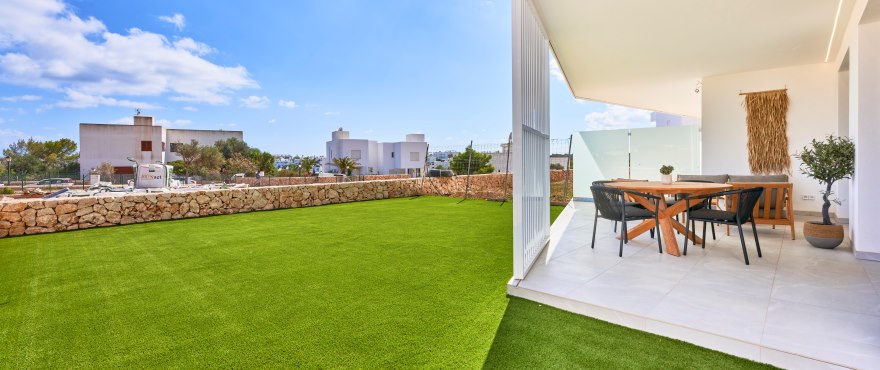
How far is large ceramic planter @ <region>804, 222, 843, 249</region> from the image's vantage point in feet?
12.7

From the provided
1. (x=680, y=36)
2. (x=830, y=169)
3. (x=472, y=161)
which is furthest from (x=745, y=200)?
(x=472, y=161)

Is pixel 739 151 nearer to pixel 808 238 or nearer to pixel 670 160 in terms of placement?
pixel 670 160

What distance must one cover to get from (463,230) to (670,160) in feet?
18.6

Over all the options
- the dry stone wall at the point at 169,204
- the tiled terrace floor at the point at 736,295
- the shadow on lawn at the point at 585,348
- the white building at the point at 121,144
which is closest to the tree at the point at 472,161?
the dry stone wall at the point at 169,204

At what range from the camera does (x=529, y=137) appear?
136 inches

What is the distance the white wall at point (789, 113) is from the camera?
239 inches

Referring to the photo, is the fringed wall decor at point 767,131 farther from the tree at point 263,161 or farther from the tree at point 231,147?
the tree at point 231,147

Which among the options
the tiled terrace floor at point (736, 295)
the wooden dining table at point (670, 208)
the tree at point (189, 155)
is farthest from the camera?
the tree at point (189, 155)

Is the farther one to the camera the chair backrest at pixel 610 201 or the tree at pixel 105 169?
the tree at pixel 105 169

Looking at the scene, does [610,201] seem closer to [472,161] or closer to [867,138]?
[867,138]

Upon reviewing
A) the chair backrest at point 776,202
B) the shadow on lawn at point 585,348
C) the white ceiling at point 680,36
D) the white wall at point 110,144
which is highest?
the white wall at point 110,144

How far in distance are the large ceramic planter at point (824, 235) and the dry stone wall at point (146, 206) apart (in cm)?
879

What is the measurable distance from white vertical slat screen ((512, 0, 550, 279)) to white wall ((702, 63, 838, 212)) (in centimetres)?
444

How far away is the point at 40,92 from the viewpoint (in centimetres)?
3650
